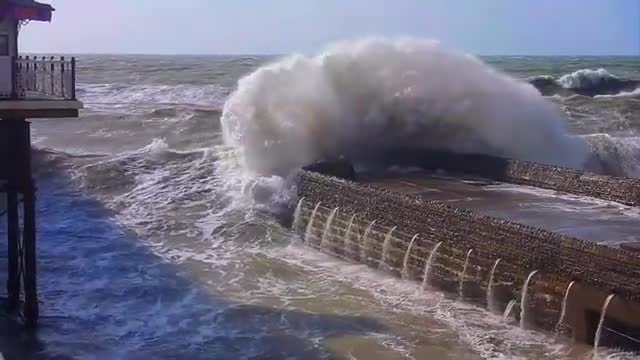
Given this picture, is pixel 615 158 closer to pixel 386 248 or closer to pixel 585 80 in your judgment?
pixel 386 248

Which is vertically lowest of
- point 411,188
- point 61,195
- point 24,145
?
point 61,195

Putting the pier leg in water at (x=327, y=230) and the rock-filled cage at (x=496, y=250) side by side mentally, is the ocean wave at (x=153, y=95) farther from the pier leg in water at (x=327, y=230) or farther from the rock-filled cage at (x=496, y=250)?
the pier leg in water at (x=327, y=230)

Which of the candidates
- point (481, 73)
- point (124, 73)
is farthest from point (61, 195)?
point (124, 73)

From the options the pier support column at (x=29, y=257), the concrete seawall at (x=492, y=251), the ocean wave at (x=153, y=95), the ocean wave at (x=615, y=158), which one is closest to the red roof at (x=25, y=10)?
the pier support column at (x=29, y=257)

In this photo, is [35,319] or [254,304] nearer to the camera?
[35,319]

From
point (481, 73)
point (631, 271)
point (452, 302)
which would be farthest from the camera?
point (481, 73)

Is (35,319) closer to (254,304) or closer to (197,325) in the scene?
(197,325)
